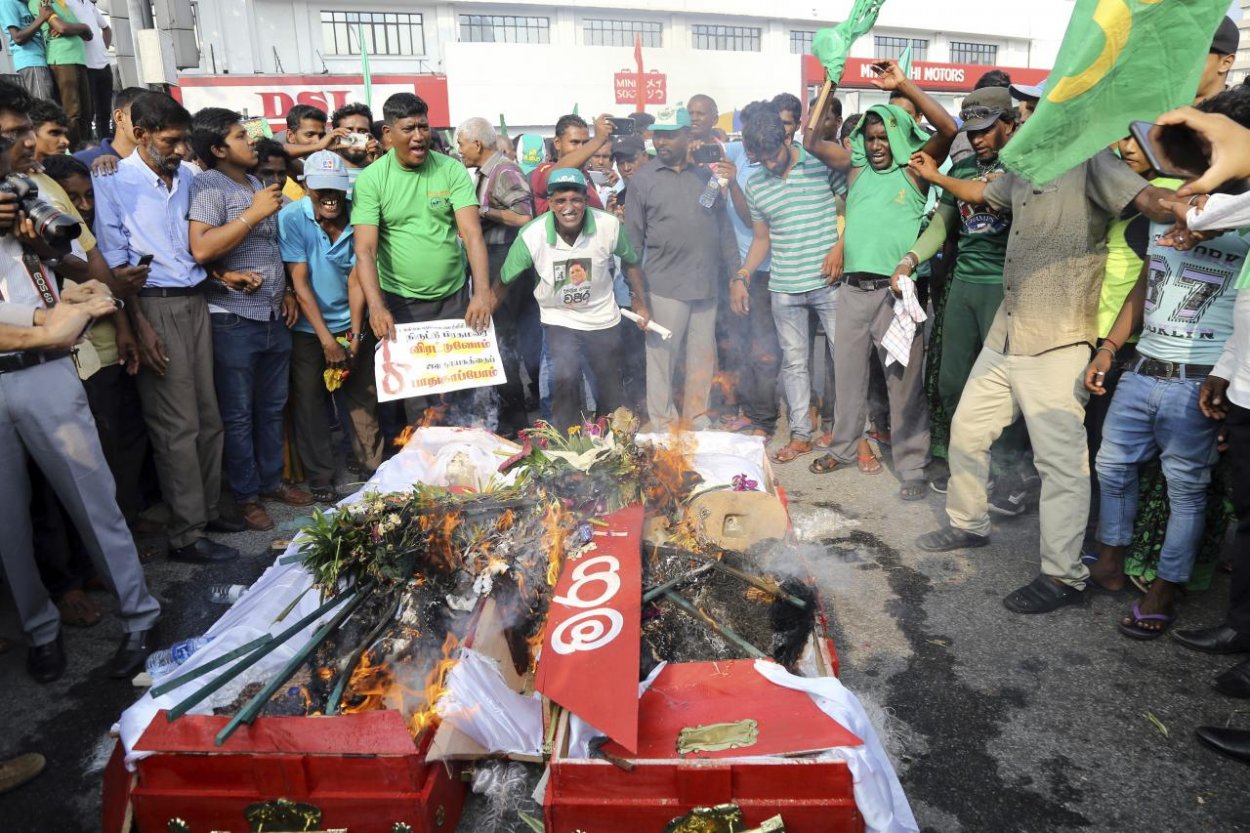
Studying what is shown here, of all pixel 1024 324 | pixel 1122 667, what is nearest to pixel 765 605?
pixel 1122 667

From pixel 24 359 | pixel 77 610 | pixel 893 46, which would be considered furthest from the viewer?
pixel 893 46

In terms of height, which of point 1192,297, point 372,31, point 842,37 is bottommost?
point 1192,297

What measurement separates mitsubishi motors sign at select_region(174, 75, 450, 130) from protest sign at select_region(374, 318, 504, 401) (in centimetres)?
2215

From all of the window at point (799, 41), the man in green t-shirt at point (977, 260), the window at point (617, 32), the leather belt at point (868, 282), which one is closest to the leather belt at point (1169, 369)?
the man in green t-shirt at point (977, 260)

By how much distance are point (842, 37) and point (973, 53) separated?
4257 centimetres

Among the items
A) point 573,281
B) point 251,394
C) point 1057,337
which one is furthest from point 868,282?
point 251,394

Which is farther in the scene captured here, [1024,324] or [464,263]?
[464,263]

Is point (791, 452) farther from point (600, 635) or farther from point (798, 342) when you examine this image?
point (600, 635)

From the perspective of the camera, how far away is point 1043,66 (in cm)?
4206

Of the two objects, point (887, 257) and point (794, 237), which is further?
point (794, 237)

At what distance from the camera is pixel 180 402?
16.3 feet

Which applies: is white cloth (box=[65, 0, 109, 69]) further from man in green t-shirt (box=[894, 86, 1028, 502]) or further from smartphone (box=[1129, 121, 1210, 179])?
smartphone (box=[1129, 121, 1210, 179])

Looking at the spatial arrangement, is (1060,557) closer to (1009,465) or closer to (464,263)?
(1009,465)

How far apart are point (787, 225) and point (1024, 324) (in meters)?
2.36
